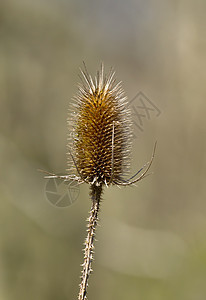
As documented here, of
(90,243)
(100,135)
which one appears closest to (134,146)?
(100,135)

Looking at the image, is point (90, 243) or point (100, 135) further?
point (100, 135)

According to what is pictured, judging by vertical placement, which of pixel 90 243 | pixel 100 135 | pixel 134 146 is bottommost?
pixel 90 243

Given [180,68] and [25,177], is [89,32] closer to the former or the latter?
[180,68]

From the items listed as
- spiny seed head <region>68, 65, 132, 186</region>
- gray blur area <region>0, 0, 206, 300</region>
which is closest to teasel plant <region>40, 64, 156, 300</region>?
spiny seed head <region>68, 65, 132, 186</region>

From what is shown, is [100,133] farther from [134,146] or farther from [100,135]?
[134,146]

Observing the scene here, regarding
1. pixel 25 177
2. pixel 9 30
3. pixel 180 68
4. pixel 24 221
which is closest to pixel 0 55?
pixel 9 30

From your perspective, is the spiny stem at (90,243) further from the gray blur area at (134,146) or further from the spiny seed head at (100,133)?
the gray blur area at (134,146)

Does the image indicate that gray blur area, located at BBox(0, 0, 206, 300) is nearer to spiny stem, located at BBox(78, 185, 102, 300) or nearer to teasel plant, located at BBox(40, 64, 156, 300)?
teasel plant, located at BBox(40, 64, 156, 300)
